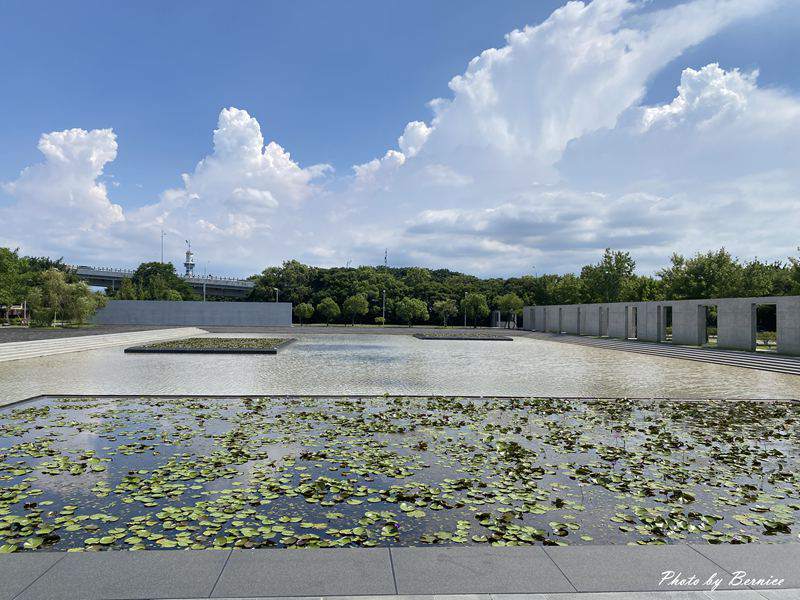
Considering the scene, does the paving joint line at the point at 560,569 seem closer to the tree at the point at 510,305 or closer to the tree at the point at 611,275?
the tree at the point at 611,275

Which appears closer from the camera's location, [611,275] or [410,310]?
[611,275]

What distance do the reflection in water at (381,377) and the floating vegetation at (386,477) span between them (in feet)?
8.61

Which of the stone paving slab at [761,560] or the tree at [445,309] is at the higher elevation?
the tree at [445,309]

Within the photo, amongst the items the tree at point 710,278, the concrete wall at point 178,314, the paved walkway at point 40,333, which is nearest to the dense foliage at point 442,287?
the tree at point 710,278

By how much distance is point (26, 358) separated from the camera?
20.1m

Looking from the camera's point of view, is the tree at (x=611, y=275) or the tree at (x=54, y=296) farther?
the tree at (x=611, y=275)

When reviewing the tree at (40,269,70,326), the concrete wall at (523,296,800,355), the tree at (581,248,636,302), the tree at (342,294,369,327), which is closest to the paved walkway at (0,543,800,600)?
the concrete wall at (523,296,800,355)

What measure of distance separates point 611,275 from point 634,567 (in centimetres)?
5251

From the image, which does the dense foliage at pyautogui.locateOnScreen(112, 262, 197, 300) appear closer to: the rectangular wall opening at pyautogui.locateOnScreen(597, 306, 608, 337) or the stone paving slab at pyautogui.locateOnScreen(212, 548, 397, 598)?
the rectangular wall opening at pyautogui.locateOnScreen(597, 306, 608, 337)

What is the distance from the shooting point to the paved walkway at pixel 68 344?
64.0ft

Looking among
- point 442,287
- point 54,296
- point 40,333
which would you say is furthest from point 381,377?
point 442,287

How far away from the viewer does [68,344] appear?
2408 cm

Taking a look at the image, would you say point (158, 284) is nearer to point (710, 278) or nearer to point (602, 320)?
point (602, 320)

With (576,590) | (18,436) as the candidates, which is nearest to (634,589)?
(576,590)
